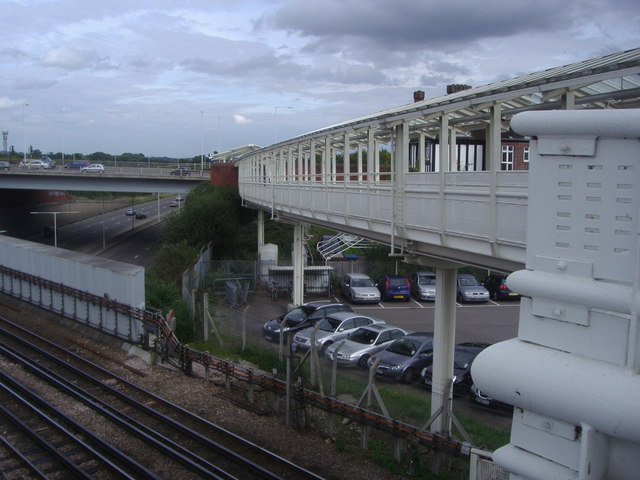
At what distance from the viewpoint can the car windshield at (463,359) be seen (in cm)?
1307

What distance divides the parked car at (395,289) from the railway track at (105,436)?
14.4 metres

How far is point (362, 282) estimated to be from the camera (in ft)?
86.5

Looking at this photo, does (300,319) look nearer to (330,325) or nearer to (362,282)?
(330,325)

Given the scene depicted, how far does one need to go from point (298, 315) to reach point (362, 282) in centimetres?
825

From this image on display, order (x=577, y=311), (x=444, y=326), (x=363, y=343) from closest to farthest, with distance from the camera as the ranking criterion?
(x=577, y=311), (x=444, y=326), (x=363, y=343)

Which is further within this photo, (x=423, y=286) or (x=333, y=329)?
(x=423, y=286)

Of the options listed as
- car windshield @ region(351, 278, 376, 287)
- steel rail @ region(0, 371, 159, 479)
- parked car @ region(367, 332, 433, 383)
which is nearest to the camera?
steel rail @ region(0, 371, 159, 479)

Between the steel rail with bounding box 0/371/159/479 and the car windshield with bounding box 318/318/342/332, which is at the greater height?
the car windshield with bounding box 318/318/342/332

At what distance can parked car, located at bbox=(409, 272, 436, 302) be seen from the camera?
86.6ft

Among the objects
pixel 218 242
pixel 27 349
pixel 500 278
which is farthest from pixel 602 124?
pixel 218 242

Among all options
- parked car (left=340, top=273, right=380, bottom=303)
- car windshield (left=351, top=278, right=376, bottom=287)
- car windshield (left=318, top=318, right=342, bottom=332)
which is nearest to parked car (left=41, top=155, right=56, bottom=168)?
parked car (left=340, top=273, right=380, bottom=303)

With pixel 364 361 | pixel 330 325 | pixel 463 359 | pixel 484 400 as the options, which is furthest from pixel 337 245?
pixel 484 400

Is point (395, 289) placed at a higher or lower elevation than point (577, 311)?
lower

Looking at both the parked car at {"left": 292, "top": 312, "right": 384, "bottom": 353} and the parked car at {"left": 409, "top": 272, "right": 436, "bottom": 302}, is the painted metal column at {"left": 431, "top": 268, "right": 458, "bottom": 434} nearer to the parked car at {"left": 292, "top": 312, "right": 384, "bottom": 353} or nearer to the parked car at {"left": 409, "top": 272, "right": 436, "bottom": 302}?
the parked car at {"left": 292, "top": 312, "right": 384, "bottom": 353}
